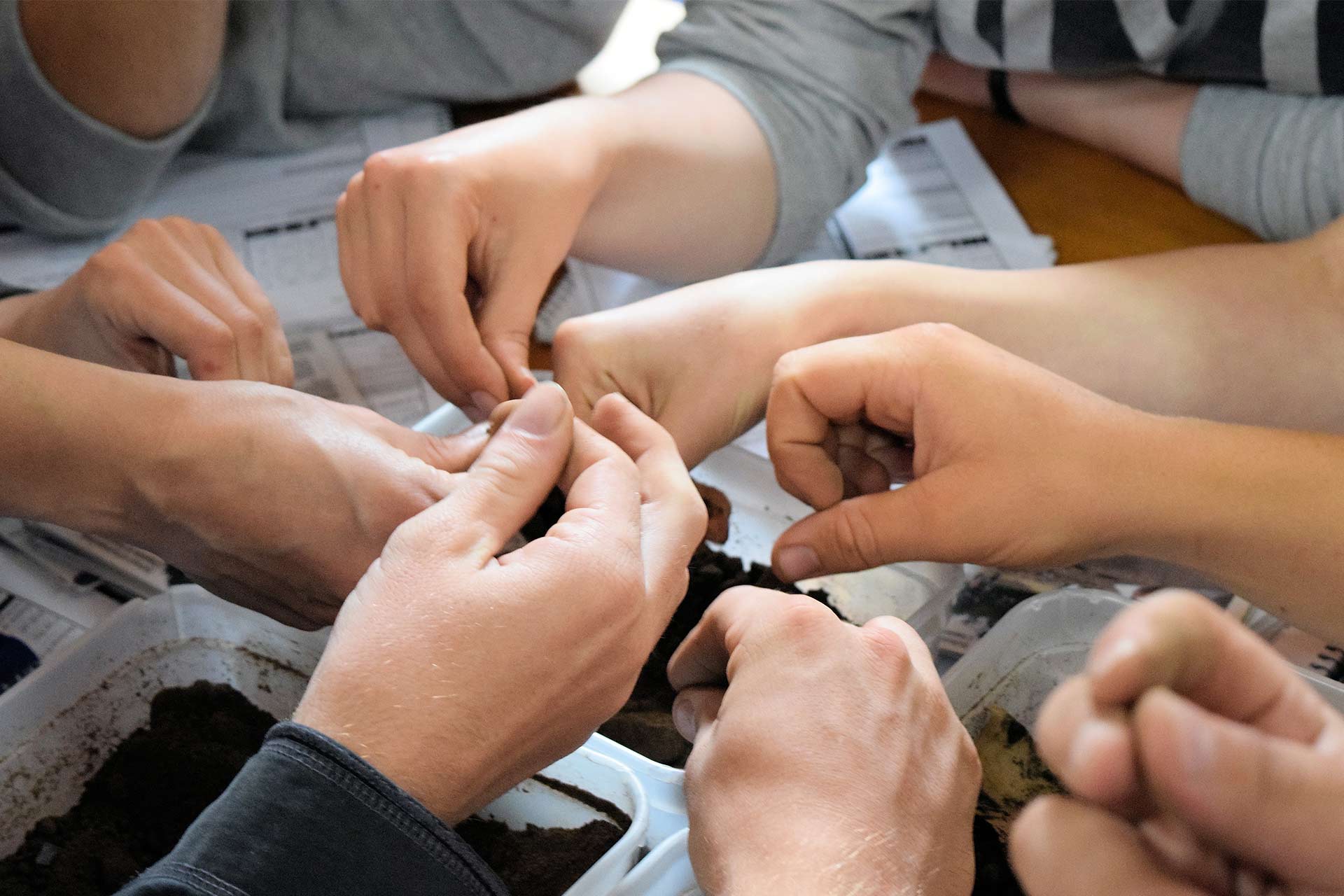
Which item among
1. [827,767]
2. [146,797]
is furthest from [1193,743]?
[146,797]

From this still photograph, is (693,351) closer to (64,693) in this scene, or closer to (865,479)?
(865,479)

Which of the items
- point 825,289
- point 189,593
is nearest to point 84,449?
point 189,593

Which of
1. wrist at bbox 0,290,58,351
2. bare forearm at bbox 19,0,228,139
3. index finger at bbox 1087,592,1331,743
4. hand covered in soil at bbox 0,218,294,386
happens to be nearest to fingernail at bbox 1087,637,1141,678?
index finger at bbox 1087,592,1331,743

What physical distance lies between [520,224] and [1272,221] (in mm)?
590

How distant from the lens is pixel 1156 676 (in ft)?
0.65

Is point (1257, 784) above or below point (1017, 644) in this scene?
above

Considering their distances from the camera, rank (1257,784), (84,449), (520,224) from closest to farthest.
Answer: (1257,784), (84,449), (520,224)

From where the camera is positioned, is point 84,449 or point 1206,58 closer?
point 84,449

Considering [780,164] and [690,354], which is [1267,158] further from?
[690,354]

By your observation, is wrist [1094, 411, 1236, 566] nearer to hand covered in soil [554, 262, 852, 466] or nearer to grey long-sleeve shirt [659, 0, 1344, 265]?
hand covered in soil [554, 262, 852, 466]

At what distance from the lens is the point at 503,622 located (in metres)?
0.38

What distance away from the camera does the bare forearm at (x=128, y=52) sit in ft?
2.22

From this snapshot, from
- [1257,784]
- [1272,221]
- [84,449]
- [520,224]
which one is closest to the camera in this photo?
[1257,784]

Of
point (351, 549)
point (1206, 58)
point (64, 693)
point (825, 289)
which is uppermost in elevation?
point (1206, 58)
